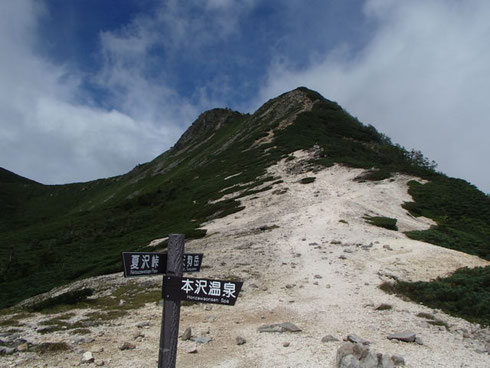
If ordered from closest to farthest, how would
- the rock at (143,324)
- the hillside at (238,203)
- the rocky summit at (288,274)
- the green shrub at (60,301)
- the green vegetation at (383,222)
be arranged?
the rocky summit at (288,274) → the rock at (143,324) → the green shrub at (60,301) → the green vegetation at (383,222) → the hillside at (238,203)

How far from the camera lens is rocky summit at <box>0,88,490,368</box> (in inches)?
371

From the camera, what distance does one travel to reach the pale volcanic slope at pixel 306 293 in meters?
9.11

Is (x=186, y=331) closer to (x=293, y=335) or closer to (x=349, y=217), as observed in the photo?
(x=293, y=335)

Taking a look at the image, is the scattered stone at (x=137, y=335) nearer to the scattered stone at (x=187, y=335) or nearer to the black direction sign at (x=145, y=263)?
the scattered stone at (x=187, y=335)

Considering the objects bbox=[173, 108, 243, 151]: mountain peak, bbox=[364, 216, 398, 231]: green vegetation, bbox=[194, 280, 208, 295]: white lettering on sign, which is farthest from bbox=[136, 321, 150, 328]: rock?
bbox=[173, 108, 243, 151]: mountain peak

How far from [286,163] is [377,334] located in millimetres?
37187

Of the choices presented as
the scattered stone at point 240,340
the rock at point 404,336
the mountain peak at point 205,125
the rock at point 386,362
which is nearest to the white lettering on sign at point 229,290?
the rock at point 386,362

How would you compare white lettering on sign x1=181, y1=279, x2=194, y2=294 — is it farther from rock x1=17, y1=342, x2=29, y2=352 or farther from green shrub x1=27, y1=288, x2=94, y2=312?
green shrub x1=27, y1=288, x2=94, y2=312

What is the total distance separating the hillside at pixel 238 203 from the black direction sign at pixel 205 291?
18921mm

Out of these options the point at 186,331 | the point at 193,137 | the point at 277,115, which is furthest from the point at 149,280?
the point at 193,137

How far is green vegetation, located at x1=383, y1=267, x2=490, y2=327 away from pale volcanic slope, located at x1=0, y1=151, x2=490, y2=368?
25.9 inches

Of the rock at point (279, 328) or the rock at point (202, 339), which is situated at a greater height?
the rock at point (279, 328)

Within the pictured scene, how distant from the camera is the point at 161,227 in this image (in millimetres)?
39062

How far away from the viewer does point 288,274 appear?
663 inches
